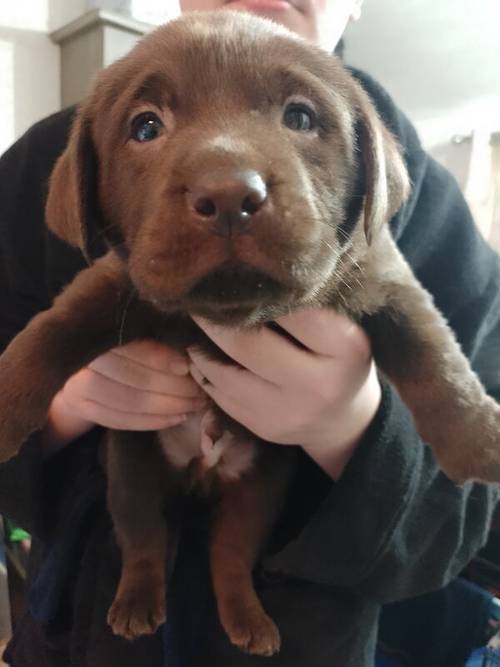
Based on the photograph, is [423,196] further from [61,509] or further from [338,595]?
[61,509]

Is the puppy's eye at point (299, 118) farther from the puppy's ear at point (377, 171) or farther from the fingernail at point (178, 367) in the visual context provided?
the fingernail at point (178, 367)

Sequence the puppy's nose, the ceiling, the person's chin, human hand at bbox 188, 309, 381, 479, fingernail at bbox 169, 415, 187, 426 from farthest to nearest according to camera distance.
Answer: the ceiling
the person's chin
fingernail at bbox 169, 415, 187, 426
human hand at bbox 188, 309, 381, 479
the puppy's nose

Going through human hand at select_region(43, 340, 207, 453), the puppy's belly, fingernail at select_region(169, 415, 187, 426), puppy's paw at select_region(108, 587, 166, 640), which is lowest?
puppy's paw at select_region(108, 587, 166, 640)

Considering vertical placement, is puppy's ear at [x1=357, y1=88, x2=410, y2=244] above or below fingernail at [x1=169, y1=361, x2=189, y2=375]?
above

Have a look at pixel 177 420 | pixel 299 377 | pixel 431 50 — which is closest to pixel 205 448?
pixel 177 420

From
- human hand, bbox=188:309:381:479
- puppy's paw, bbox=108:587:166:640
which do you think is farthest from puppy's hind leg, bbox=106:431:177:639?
human hand, bbox=188:309:381:479

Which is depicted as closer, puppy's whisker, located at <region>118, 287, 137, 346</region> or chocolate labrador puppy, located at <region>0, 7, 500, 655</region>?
chocolate labrador puppy, located at <region>0, 7, 500, 655</region>

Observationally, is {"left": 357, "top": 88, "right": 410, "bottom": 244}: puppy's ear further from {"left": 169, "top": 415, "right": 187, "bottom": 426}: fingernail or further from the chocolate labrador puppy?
{"left": 169, "top": 415, "right": 187, "bottom": 426}: fingernail
